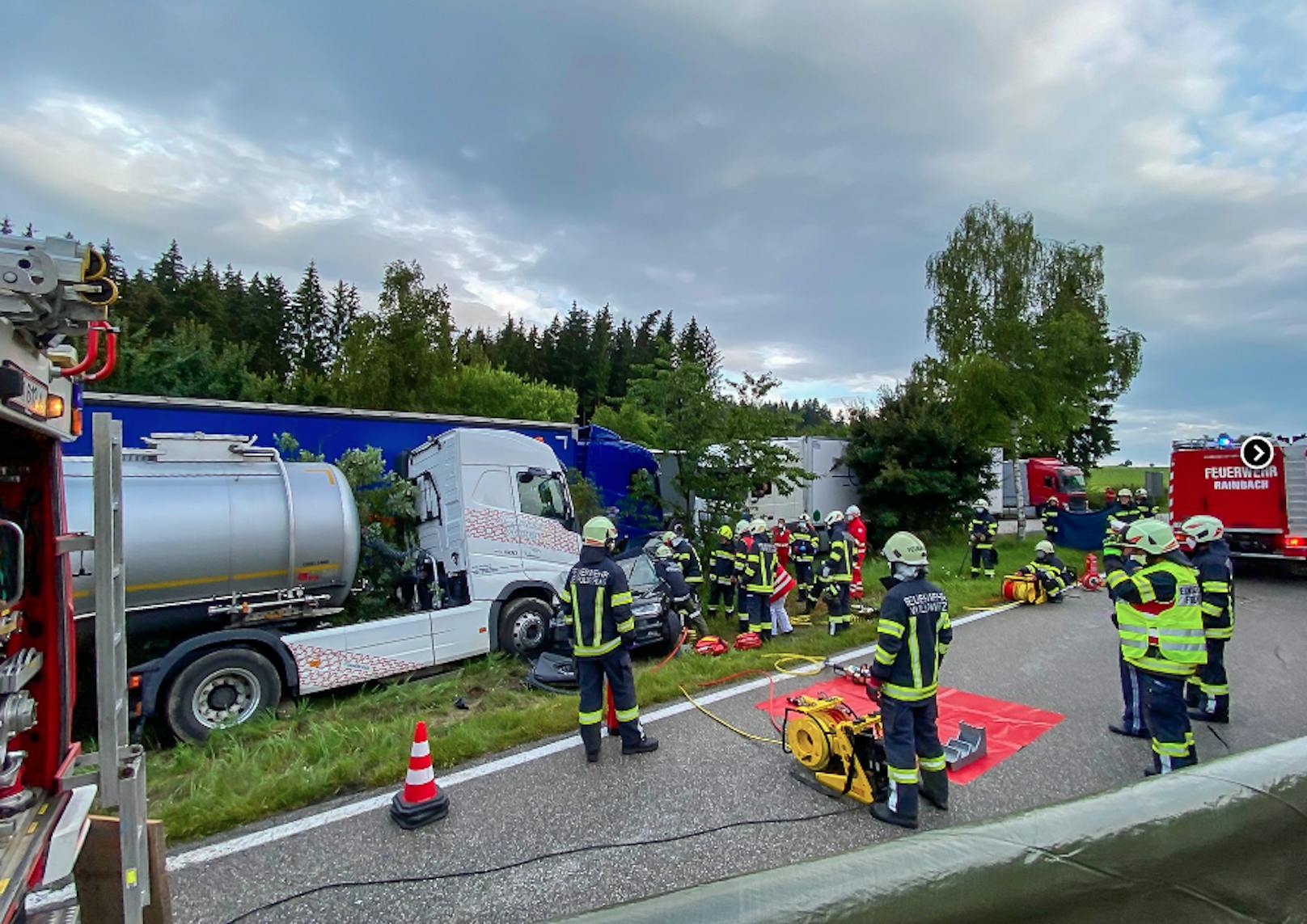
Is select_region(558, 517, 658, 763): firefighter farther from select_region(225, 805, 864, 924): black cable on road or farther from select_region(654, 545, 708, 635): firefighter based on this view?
select_region(654, 545, 708, 635): firefighter

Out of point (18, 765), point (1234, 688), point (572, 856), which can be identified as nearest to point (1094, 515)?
point (1234, 688)

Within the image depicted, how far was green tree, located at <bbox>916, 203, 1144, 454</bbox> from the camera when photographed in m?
18.3

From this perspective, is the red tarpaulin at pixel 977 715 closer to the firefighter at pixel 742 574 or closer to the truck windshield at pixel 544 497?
the firefighter at pixel 742 574

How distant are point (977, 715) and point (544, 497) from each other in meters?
5.68

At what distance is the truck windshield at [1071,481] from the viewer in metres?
26.2

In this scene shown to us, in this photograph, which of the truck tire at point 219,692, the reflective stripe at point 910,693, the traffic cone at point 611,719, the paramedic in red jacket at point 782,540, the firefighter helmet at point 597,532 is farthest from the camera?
the paramedic in red jacket at point 782,540

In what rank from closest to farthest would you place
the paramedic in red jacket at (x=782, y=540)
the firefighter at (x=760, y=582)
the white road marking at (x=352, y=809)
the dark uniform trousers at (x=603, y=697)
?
1. the white road marking at (x=352, y=809)
2. the dark uniform trousers at (x=603, y=697)
3. the firefighter at (x=760, y=582)
4. the paramedic in red jacket at (x=782, y=540)

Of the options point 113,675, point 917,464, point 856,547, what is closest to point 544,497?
point 856,547

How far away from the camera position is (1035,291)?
23.7 metres

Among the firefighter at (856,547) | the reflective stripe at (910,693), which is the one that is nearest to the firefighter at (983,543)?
the firefighter at (856,547)

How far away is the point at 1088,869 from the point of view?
1216mm

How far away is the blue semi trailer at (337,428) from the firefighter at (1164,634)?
8.42 metres

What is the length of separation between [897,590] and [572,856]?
2.46 m

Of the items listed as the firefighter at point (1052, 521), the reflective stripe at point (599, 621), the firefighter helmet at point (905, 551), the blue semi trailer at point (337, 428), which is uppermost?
the blue semi trailer at point (337, 428)
